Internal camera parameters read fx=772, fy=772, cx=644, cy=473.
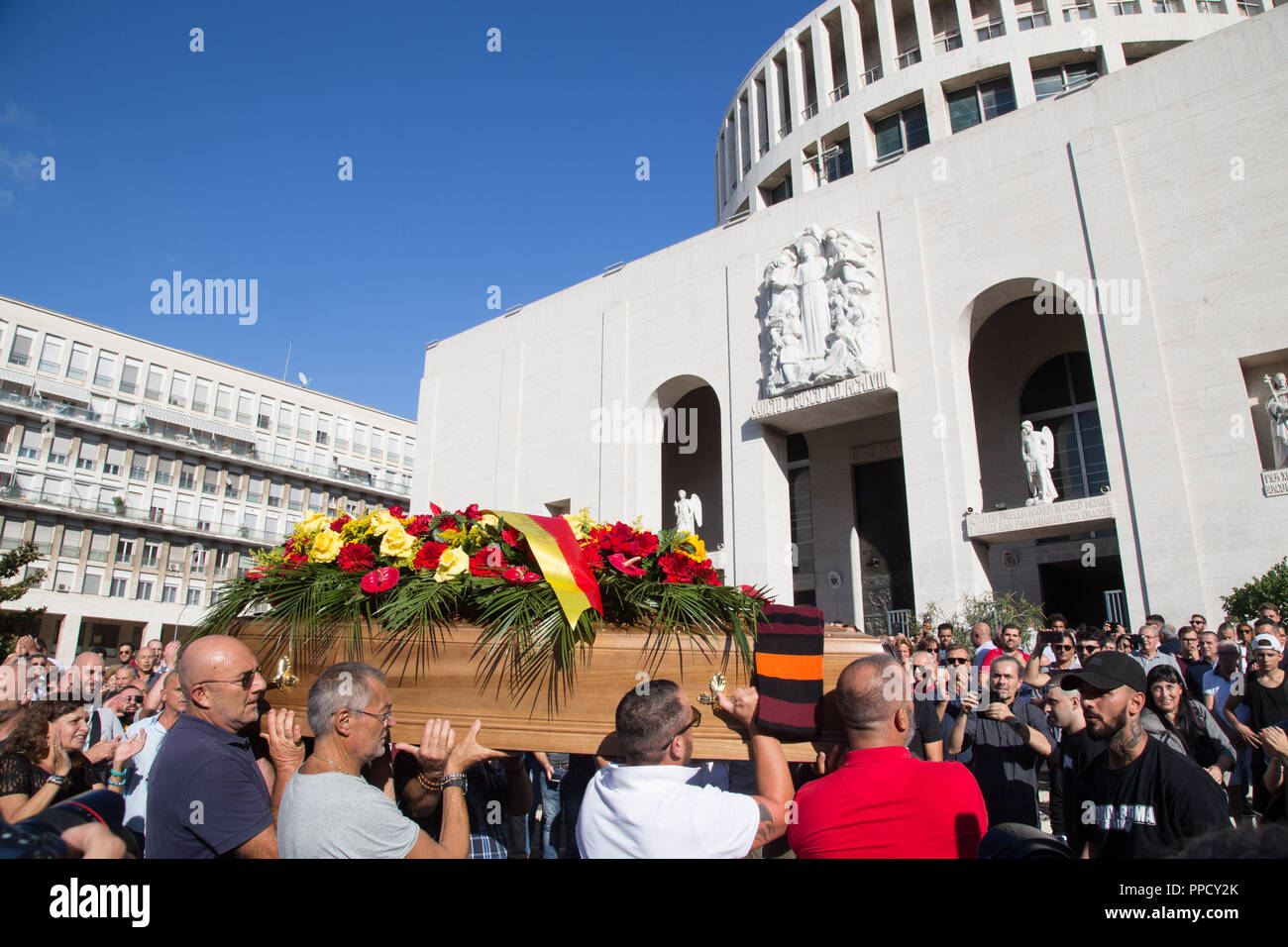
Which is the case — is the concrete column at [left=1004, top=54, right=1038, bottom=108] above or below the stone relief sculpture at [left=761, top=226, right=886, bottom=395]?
above

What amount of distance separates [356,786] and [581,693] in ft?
2.94

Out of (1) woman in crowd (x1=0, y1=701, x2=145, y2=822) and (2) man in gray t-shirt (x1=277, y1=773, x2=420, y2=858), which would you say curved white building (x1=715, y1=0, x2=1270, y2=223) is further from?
(2) man in gray t-shirt (x1=277, y1=773, x2=420, y2=858)

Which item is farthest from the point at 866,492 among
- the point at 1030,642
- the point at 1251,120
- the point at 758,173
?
the point at 758,173

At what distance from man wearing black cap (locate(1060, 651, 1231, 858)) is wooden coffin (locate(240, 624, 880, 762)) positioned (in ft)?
3.27

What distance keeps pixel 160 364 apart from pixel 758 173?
3710cm

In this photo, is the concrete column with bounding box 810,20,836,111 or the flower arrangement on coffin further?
the concrete column with bounding box 810,20,836,111

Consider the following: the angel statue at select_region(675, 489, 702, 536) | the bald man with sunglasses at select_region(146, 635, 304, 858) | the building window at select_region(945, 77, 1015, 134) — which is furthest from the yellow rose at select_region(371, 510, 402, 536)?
the building window at select_region(945, 77, 1015, 134)

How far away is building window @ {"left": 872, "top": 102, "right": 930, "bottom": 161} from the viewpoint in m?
25.1

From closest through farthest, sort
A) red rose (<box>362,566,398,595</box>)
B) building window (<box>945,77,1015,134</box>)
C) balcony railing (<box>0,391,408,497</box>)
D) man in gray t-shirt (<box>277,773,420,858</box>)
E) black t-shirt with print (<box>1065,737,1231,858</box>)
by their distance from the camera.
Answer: man in gray t-shirt (<box>277,773,420,858</box>) → black t-shirt with print (<box>1065,737,1231,858</box>) → red rose (<box>362,566,398,595</box>) → building window (<box>945,77,1015,134</box>) → balcony railing (<box>0,391,408,497</box>)

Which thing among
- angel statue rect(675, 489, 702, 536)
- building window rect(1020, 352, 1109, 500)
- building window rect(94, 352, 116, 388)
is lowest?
angel statue rect(675, 489, 702, 536)

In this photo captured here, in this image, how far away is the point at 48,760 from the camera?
11.6 ft

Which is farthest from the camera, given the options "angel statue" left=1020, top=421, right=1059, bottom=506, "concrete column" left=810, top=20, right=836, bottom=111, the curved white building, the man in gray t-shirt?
"concrete column" left=810, top=20, right=836, bottom=111

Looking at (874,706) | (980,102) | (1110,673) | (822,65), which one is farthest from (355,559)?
(822,65)

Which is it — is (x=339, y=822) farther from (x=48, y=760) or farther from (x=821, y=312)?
(x=821, y=312)
